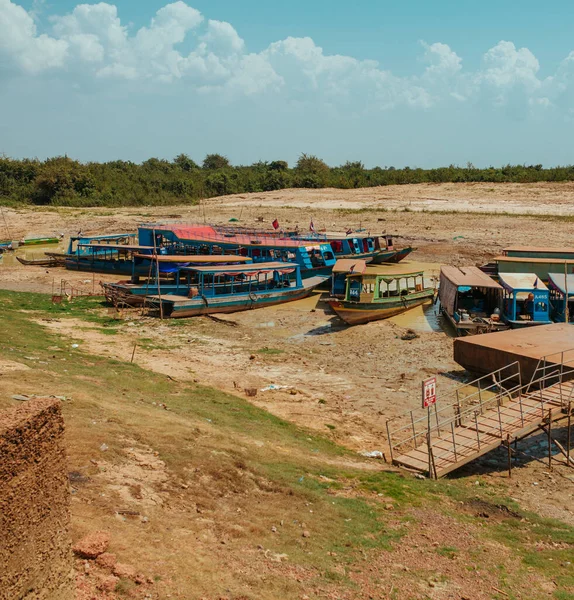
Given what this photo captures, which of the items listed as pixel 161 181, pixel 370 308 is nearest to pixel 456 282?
pixel 370 308

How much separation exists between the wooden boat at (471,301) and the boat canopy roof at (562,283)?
6.60 ft

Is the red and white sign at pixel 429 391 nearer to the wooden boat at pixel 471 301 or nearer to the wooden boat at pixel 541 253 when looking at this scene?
the wooden boat at pixel 471 301

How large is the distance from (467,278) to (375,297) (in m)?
3.68

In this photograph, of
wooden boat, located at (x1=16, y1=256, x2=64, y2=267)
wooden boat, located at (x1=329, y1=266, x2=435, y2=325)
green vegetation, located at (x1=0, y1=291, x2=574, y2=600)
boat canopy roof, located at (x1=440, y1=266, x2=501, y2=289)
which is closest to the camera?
green vegetation, located at (x1=0, y1=291, x2=574, y2=600)

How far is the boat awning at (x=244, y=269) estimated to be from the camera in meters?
28.6

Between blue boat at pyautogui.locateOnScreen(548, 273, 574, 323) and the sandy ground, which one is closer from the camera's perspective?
the sandy ground

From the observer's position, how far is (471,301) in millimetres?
26312

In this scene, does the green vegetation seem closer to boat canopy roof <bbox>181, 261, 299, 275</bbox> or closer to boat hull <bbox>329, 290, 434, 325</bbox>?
boat hull <bbox>329, 290, 434, 325</bbox>

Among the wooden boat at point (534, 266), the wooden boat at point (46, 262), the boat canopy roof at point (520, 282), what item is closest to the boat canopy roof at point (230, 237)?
the wooden boat at point (46, 262)

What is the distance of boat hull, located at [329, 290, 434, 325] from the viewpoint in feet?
82.8

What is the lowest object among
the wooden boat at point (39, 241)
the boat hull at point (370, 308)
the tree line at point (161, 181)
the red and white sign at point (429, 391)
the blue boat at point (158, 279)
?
the boat hull at point (370, 308)

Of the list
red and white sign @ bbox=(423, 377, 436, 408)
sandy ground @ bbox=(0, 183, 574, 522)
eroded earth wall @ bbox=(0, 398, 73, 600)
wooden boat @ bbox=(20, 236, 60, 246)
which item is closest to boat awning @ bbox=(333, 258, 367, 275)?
sandy ground @ bbox=(0, 183, 574, 522)

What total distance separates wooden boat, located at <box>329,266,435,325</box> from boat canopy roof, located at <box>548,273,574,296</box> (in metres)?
5.66

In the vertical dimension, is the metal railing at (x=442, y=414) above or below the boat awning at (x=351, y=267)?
below
